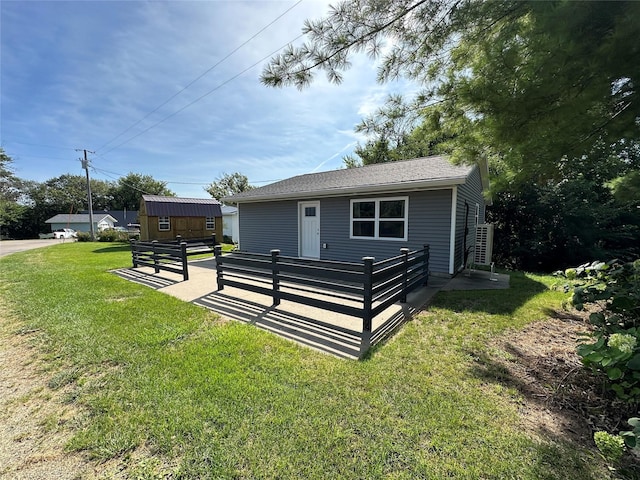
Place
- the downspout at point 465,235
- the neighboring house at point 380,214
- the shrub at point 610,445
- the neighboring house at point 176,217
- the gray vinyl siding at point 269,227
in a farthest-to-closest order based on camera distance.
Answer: the neighboring house at point 176,217
the gray vinyl siding at point 269,227
the downspout at point 465,235
the neighboring house at point 380,214
the shrub at point 610,445

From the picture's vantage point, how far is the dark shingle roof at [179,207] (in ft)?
60.8

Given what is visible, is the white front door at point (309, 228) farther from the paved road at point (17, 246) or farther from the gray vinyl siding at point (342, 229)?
the paved road at point (17, 246)

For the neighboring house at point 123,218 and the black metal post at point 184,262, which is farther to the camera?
the neighboring house at point 123,218

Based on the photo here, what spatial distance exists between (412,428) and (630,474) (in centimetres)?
123

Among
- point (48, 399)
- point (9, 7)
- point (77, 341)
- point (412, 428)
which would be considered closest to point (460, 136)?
A: point (412, 428)

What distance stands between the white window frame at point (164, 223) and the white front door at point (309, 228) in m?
14.0

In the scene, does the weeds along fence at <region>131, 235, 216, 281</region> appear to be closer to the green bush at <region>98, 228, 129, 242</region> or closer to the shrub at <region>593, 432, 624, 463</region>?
the shrub at <region>593, 432, 624, 463</region>

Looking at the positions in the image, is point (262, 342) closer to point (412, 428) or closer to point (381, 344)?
point (381, 344)

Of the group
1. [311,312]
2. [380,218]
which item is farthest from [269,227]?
[311,312]

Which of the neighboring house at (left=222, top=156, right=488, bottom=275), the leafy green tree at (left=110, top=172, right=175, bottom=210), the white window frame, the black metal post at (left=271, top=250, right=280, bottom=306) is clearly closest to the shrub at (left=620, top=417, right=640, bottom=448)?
the black metal post at (left=271, top=250, right=280, bottom=306)

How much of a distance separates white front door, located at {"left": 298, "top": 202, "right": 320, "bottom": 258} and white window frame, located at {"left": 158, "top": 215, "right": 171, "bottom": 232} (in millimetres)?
14006

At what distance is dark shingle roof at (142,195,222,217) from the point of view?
18539 millimetres

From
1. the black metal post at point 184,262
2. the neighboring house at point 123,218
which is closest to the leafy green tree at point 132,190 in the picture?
the neighboring house at point 123,218

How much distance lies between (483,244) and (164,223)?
776 inches
